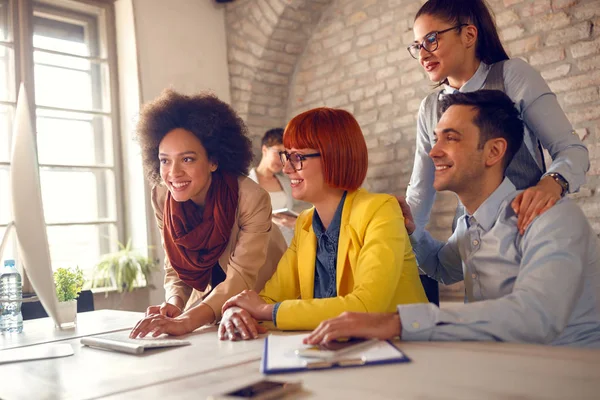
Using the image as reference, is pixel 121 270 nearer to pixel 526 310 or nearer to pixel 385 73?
pixel 385 73

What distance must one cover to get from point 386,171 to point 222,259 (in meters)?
2.83

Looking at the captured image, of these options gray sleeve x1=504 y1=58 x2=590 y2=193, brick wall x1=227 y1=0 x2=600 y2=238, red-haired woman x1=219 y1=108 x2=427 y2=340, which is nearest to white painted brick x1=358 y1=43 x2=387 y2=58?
brick wall x1=227 y1=0 x2=600 y2=238

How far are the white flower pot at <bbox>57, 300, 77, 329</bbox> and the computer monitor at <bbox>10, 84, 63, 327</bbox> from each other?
20cm

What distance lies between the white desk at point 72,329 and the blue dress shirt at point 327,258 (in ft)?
2.15

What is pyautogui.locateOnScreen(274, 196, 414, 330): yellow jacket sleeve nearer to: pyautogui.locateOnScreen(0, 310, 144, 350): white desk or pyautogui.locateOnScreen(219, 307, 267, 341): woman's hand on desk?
pyautogui.locateOnScreen(219, 307, 267, 341): woman's hand on desk

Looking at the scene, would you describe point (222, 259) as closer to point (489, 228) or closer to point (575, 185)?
point (489, 228)

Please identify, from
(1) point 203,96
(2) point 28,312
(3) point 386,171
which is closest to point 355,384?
(1) point 203,96

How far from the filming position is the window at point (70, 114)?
4.66 meters

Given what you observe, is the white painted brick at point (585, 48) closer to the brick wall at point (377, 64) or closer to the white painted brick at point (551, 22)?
the brick wall at point (377, 64)

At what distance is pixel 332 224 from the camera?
182 cm

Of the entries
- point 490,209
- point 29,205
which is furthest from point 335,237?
point 29,205

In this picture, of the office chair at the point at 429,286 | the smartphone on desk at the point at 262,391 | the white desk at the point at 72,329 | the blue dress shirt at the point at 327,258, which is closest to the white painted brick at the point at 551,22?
the office chair at the point at 429,286

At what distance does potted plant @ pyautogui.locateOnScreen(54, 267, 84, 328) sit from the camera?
6.71ft

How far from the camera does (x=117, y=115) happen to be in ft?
16.9
